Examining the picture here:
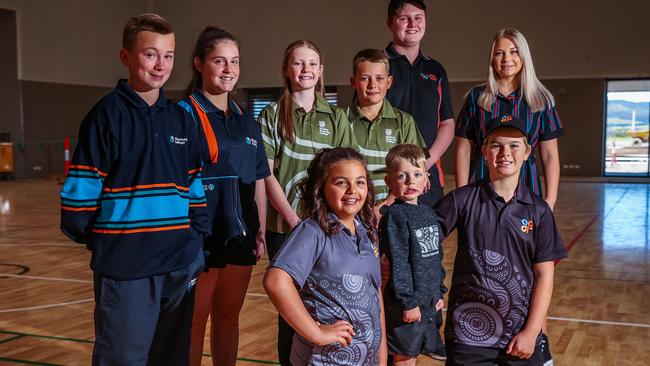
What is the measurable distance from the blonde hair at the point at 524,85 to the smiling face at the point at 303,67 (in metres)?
0.69

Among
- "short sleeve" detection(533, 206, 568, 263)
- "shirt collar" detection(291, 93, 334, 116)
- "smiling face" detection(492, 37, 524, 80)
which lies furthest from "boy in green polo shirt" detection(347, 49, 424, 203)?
"short sleeve" detection(533, 206, 568, 263)

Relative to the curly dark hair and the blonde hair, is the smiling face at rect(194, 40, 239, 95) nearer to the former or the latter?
the curly dark hair

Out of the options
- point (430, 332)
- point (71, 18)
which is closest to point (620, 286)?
point (430, 332)

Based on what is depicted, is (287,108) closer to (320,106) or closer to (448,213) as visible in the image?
(320,106)

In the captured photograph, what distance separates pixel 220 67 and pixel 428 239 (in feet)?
3.22

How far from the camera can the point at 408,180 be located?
88.6 inches

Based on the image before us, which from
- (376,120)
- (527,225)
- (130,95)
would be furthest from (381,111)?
(130,95)

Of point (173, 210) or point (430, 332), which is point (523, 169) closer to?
point (430, 332)

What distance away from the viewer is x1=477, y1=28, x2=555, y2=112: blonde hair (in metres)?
2.70

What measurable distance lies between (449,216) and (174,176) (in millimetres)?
874

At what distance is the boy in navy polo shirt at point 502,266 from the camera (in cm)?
210

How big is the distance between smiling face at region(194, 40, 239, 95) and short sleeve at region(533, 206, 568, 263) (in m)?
1.20

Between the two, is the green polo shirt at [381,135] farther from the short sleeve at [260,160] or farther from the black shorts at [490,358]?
the black shorts at [490,358]

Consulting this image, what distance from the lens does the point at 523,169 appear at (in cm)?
276
